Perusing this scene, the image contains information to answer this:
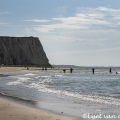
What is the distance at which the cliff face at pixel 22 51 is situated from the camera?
125625 millimetres

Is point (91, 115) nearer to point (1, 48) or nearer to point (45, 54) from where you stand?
point (1, 48)

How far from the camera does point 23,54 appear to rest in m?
130

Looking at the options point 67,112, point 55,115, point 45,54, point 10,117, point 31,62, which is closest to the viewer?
point 10,117

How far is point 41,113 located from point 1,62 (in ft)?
385

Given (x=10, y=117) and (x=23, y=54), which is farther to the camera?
(x=23, y=54)

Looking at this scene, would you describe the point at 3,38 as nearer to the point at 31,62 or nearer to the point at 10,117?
the point at 31,62

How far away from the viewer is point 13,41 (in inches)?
5182

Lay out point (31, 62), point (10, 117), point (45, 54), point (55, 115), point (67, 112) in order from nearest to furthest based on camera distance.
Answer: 1. point (10, 117)
2. point (55, 115)
3. point (67, 112)
4. point (31, 62)
5. point (45, 54)

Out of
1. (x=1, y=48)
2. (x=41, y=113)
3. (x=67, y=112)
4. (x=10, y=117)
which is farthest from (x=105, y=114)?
(x=1, y=48)

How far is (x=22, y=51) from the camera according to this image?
130750mm

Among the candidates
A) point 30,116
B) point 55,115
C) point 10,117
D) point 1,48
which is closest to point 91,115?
point 55,115

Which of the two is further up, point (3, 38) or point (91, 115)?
point (3, 38)

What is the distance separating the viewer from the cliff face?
4946 inches

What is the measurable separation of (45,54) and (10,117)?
13331 cm
